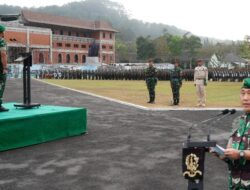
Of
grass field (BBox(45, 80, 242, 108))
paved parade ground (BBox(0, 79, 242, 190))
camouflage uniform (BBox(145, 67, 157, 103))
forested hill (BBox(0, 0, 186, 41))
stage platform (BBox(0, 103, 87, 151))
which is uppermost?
forested hill (BBox(0, 0, 186, 41))

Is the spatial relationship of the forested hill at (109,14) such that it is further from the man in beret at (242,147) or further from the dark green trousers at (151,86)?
the man in beret at (242,147)

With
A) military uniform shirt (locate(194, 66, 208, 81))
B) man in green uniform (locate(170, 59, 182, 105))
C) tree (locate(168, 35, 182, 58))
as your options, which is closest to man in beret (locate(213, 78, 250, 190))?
military uniform shirt (locate(194, 66, 208, 81))

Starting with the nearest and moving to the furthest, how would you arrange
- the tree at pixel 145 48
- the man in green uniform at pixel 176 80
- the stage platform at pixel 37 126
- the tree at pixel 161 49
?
the stage platform at pixel 37 126, the man in green uniform at pixel 176 80, the tree at pixel 145 48, the tree at pixel 161 49

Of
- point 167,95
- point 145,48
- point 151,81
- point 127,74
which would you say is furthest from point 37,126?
point 145,48

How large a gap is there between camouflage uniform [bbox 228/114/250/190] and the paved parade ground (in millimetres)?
738

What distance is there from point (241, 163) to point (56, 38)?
235 feet

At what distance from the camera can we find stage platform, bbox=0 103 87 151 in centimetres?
747

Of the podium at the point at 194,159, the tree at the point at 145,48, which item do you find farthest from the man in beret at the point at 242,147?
the tree at the point at 145,48

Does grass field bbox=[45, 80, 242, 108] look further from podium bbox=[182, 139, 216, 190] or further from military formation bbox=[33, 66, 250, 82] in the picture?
podium bbox=[182, 139, 216, 190]

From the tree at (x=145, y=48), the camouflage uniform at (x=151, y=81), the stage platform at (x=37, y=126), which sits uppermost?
the tree at (x=145, y=48)

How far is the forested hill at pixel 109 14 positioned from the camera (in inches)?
5827

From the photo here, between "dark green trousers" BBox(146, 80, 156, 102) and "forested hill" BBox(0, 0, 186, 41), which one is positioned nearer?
"dark green trousers" BBox(146, 80, 156, 102)

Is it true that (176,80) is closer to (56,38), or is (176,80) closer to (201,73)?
(201,73)

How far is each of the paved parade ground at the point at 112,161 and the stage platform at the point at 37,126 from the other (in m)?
0.20
